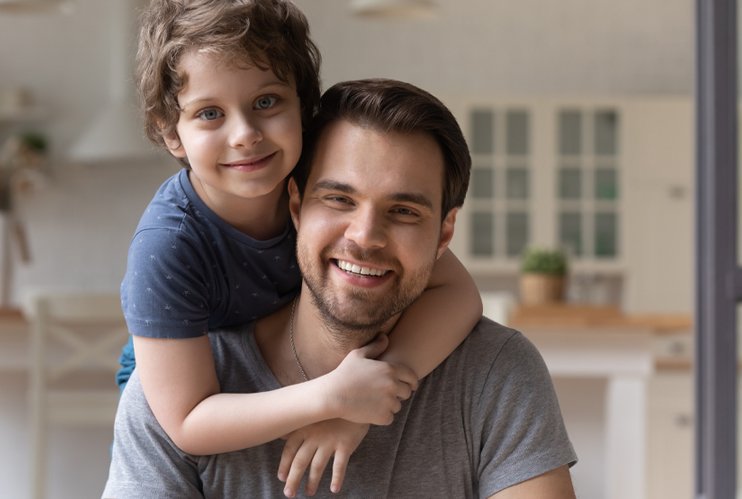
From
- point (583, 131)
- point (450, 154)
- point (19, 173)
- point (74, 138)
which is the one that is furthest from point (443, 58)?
point (450, 154)

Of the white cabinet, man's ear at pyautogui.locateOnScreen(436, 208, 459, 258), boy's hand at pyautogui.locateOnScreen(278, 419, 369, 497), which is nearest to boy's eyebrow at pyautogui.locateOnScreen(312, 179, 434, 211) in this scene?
man's ear at pyautogui.locateOnScreen(436, 208, 459, 258)

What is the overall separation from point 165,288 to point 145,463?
0.24 meters

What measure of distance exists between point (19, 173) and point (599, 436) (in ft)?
12.6

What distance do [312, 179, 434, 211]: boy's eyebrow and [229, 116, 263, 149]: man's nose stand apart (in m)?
0.11

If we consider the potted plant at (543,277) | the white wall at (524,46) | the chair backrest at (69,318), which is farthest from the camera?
the white wall at (524,46)

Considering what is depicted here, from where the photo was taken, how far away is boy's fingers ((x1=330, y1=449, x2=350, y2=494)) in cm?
102

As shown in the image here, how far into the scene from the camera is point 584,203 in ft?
16.6

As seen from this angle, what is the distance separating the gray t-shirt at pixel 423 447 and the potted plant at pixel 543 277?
2.34 m

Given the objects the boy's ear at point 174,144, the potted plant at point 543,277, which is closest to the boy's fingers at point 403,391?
the boy's ear at point 174,144

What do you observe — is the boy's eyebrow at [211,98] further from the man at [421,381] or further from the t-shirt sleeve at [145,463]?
the t-shirt sleeve at [145,463]

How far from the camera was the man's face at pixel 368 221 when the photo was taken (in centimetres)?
109

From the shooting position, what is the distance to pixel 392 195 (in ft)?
3.57

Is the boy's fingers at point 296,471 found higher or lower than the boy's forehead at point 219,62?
lower

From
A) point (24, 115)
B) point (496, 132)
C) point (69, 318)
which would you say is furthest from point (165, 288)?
point (24, 115)
